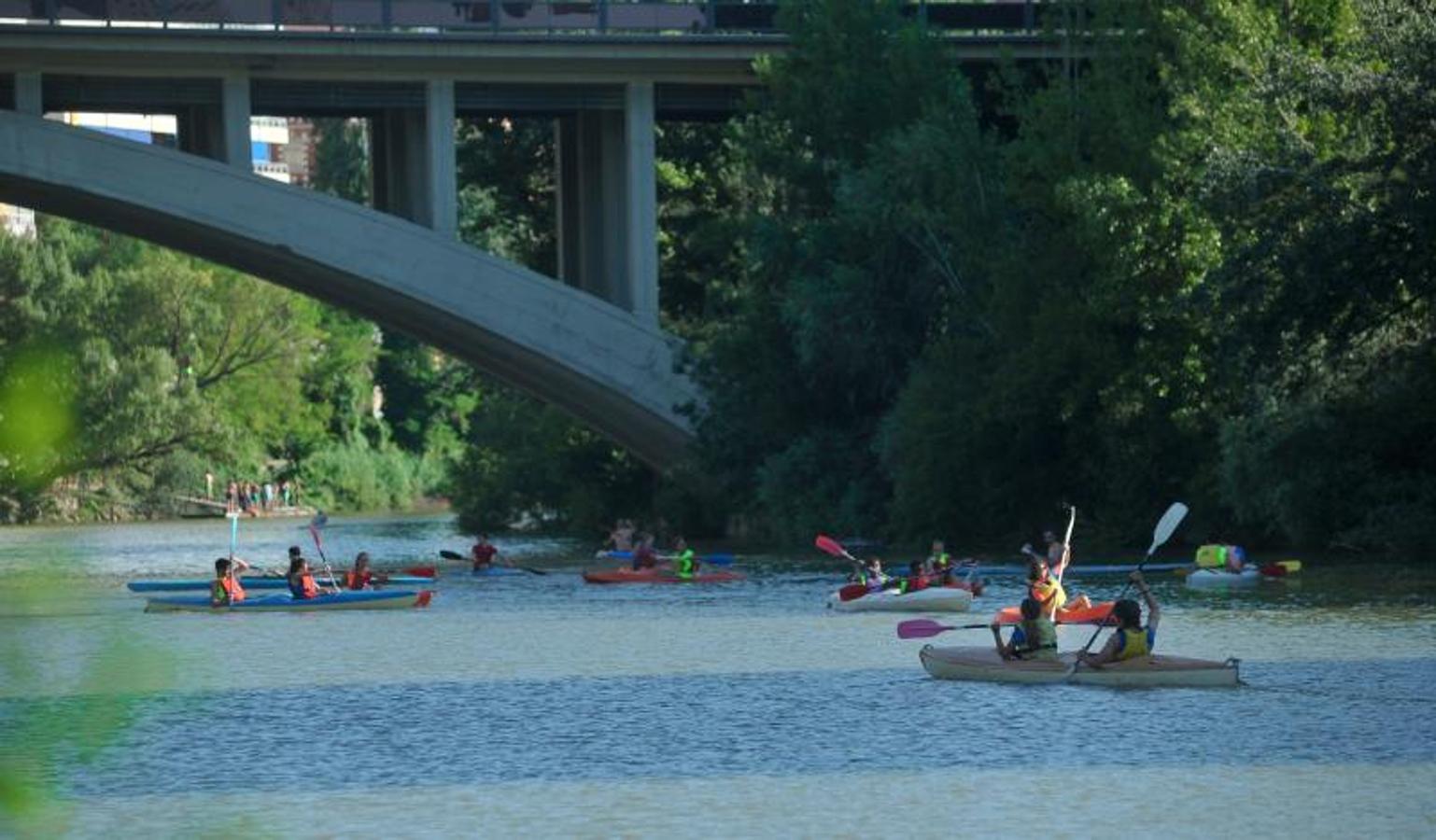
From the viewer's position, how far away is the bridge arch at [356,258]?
148ft

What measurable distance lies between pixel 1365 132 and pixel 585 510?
27.3 metres

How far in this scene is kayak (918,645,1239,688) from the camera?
2478 centimetres

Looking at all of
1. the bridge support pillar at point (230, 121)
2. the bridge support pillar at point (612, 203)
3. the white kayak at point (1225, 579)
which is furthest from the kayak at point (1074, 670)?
the bridge support pillar at point (612, 203)

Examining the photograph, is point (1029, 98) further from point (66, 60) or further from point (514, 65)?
point (66, 60)

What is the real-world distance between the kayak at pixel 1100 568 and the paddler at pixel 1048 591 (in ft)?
20.8

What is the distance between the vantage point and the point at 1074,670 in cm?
2555

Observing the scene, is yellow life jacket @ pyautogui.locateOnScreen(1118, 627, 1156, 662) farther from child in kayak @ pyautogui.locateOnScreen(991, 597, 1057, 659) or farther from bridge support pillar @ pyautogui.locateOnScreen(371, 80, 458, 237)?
bridge support pillar @ pyautogui.locateOnScreen(371, 80, 458, 237)

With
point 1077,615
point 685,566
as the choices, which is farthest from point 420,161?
point 1077,615

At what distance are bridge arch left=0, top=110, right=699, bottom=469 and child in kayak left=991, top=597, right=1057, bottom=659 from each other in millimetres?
22571

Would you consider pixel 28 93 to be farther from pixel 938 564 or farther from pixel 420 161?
pixel 938 564

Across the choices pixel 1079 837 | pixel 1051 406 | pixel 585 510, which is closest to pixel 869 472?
pixel 1051 406

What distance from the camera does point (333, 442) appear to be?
317ft

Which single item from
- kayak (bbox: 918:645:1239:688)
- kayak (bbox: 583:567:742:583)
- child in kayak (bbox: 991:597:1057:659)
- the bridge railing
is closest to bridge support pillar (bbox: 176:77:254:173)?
the bridge railing

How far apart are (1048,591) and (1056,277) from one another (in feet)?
57.3
